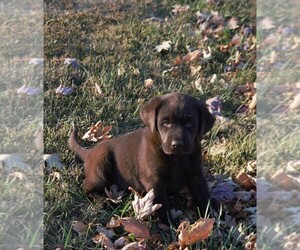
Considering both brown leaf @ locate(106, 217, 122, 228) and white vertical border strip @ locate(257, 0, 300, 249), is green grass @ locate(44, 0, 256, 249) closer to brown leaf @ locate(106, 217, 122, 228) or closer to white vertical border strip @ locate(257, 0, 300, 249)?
brown leaf @ locate(106, 217, 122, 228)

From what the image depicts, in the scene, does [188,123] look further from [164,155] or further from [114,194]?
[114,194]

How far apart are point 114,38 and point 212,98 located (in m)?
1.71

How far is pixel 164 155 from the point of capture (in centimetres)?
395

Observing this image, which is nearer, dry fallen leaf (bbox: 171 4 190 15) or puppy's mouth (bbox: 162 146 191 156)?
puppy's mouth (bbox: 162 146 191 156)

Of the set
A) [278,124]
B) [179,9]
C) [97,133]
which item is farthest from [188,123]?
[179,9]

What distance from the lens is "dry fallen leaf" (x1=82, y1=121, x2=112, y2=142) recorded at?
16.2ft

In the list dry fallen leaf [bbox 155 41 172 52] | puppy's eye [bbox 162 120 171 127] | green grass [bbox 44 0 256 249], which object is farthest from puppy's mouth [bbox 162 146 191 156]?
dry fallen leaf [bbox 155 41 172 52]

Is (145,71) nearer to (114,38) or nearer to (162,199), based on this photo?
(114,38)

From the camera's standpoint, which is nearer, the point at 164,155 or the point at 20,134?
the point at 20,134

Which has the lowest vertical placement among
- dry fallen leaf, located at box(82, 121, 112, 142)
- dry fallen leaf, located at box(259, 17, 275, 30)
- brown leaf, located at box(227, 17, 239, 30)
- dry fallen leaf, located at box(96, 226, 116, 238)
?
dry fallen leaf, located at box(82, 121, 112, 142)

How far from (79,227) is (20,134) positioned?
868mm

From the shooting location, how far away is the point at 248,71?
19.9ft

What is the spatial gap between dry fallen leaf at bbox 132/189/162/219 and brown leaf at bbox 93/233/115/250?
0.26 m

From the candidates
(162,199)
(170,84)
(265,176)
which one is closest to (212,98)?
(170,84)
